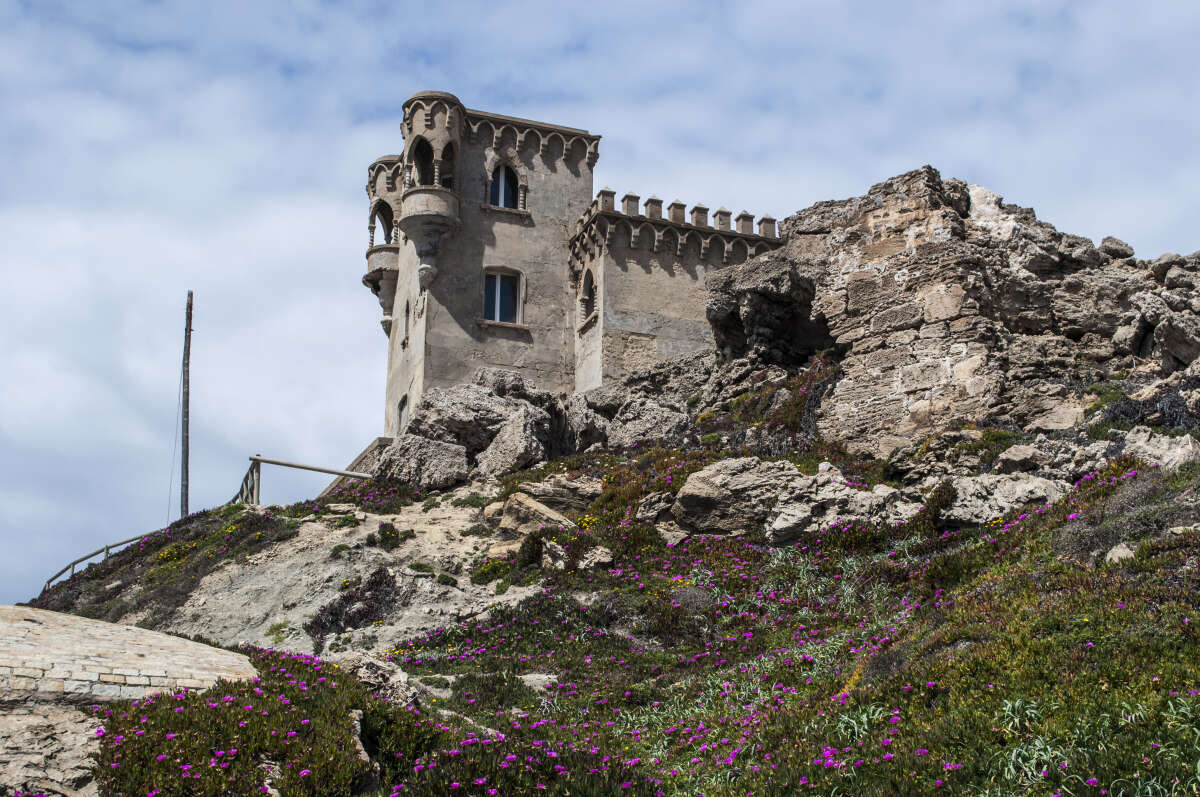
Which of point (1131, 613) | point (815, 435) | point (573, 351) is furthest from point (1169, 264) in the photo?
point (573, 351)

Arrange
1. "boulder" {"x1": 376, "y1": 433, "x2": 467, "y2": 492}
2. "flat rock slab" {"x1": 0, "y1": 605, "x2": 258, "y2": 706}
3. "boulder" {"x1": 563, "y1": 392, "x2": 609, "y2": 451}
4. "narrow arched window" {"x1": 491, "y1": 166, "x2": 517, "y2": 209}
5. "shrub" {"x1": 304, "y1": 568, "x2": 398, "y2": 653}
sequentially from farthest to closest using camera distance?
"narrow arched window" {"x1": 491, "y1": 166, "x2": 517, "y2": 209}, "boulder" {"x1": 563, "y1": 392, "x2": 609, "y2": 451}, "boulder" {"x1": 376, "y1": 433, "x2": 467, "y2": 492}, "shrub" {"x1": 304, "y1": 568, "x2": 398, "y2": 653}, "flat rock slab" {"x1": 0, "y1": 605, "x2": 258, "y2": 706}

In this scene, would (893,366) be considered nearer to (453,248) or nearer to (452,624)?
(452,624)

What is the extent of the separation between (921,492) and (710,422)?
8413 mm

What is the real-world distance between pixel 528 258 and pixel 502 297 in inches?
54.8

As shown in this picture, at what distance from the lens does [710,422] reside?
22.7 m

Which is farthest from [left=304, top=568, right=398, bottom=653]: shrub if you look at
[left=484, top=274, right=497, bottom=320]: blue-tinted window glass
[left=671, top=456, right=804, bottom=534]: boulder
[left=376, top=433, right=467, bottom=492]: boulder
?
[left=484, top=274, right=497, bottom=320]: blue-tinted window glass

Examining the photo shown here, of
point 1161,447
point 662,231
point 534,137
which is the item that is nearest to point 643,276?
point 662,231

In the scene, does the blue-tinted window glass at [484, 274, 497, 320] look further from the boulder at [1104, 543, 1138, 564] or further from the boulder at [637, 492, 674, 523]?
the boulder at [1104, 543, 1138, 564]

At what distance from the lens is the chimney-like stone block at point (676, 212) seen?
3170 cm

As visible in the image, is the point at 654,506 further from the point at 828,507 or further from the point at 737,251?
the point at 737,251

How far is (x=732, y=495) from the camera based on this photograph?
15664mm

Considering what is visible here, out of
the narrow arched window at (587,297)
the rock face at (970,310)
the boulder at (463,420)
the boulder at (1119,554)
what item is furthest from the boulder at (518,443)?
the boulder at (1119,554)

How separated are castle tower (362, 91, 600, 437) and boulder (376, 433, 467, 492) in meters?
7.30

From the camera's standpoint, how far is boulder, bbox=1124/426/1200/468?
12.1 metres
